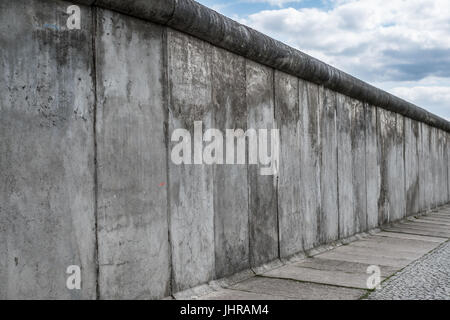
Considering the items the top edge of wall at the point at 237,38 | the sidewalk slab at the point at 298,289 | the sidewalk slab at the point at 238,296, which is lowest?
the sidewalk slab at the point at 298,289

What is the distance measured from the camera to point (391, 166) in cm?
855

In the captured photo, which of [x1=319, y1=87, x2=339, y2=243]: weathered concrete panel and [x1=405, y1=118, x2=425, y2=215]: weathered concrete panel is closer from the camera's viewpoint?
[x1=319, y1=87, x2=339, y2=243]: weathered concrete panel

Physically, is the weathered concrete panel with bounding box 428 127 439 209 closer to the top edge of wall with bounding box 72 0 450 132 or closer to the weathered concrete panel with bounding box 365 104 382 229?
the weathered concrete panel with bounding box 365 104 382 229

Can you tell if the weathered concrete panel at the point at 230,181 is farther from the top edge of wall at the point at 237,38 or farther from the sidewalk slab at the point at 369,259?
the sidewalk slab at the point at 369,259

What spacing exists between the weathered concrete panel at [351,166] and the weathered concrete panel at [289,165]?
1.31 m

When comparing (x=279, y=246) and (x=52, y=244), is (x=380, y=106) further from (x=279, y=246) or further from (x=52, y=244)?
(x=52, y=244)

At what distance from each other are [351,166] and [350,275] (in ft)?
8.89

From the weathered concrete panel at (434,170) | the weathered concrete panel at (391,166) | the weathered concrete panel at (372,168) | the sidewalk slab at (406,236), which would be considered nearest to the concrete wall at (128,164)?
the sidewalk slab at (406,236)

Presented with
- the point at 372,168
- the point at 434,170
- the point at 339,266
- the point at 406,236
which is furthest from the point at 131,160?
the point at 434,170

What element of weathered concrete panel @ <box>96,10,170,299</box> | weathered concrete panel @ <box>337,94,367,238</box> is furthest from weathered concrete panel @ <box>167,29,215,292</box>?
weathered concrete panel @ <box>337,94,367,238</box>

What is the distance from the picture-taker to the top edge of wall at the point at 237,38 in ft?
10.4

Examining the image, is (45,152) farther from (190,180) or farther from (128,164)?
(190,180)

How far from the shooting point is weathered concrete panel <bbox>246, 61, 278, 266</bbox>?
173 inches

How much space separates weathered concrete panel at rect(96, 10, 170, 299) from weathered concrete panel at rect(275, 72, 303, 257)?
186cm
